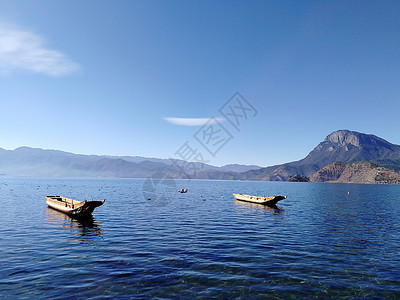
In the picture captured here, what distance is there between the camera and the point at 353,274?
18.0m

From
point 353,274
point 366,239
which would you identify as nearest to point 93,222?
point 353,274

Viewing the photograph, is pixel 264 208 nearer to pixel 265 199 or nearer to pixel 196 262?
pixel 265 199

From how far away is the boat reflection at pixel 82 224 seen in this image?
3181cm

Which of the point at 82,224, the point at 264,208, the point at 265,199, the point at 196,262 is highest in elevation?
the point at 196,262

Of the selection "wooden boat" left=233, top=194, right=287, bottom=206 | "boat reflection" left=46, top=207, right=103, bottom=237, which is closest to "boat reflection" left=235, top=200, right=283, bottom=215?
"wooden boat" left=233, top=194, right=287, bottom=206

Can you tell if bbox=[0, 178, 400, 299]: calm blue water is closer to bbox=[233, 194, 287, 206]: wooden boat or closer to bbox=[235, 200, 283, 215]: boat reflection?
bbox=[235, 200, 283, 215]: boat reflection

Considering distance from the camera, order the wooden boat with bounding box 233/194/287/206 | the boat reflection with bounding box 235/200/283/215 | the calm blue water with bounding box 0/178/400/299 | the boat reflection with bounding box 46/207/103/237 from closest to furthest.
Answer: the calm blue water with bounding box 0/178/400/299 → the boat reflection with bounding box 46/207/103/237 → the boat reflection with bounding box 235/200/283/215 → the wooden boat with bounding box 233/194/287/206

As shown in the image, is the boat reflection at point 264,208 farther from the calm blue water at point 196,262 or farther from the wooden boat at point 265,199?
the calm blue water at point 196,262

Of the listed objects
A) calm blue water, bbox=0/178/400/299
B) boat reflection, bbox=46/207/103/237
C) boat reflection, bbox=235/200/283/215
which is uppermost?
calm blue water, bbox=0/178/400/299

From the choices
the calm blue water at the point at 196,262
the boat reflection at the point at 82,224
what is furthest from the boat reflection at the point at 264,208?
the boat reflection at the point at 82,224

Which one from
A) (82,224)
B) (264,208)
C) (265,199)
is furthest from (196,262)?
(265,199)

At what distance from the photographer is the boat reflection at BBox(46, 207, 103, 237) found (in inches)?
1252

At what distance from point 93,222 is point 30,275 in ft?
74.6

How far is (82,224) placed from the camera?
123 ft
